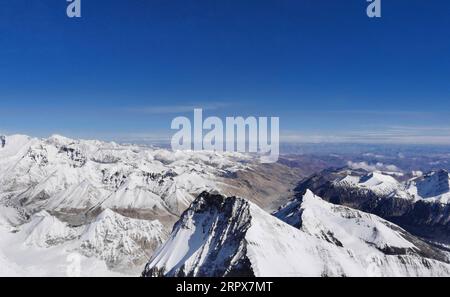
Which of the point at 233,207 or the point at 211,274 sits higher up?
the point at 233,207

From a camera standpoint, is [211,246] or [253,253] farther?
[211,246]

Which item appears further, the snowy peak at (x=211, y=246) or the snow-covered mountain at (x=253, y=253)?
the snowy peak at (x=211, y=246)

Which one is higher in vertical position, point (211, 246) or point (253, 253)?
point (253, 253)

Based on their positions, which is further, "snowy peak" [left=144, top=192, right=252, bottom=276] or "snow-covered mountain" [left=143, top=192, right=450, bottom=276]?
"snowy peak" [left=144, top=192, right=252, bottom=276]
